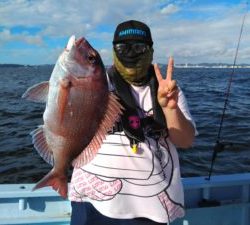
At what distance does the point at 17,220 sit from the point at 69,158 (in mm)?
2081

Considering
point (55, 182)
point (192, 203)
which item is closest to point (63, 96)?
point (55, 182)

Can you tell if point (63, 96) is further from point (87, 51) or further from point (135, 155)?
point (135, 155)

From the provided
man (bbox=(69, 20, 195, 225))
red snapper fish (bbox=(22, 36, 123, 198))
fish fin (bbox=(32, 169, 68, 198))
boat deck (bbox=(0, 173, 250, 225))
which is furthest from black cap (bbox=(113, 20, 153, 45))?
boat deck (bbox=(0, 173, 250, 225))

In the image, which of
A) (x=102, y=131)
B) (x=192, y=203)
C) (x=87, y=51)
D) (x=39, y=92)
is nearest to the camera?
(x=87, y=51)

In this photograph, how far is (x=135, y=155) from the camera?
3172 mm

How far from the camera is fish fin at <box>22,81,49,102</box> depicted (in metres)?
2.75

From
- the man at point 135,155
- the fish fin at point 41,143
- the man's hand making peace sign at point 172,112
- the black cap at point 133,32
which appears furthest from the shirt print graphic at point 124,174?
the black cap at point 133,32

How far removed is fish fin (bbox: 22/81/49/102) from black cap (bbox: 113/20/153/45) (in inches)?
29.9

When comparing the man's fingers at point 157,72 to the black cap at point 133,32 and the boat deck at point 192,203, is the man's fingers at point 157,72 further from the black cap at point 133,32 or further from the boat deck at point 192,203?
the boat deck at point 192,203

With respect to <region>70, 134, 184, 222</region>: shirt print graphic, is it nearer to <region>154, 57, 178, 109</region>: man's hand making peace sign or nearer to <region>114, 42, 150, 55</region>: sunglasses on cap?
<region>154, 57, 178, 109</region>: man's hand making peace sign

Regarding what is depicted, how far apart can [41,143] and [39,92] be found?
410 millimetres

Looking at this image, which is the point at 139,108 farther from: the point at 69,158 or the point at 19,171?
the point at 19,171

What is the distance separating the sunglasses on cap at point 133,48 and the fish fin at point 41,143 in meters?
0.86

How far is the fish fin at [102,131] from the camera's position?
285 centimetres
